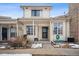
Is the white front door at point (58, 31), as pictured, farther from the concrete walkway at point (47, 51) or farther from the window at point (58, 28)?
the concrete walkway at point (47, 51)

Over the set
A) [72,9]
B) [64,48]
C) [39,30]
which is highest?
[72,9]

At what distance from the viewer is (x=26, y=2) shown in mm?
5867

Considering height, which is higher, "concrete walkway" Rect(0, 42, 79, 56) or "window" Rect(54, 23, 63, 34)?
"window" Rect(54, 23, 63, 34)

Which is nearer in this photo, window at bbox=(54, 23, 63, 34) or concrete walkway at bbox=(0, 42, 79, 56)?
concrete walkway at bbox=(0, 42, 79, 56)

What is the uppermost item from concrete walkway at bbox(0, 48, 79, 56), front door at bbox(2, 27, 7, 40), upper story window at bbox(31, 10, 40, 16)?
upper story window at bbox(31, 10, 40, 16)

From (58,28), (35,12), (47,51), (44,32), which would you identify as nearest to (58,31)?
(58,28)

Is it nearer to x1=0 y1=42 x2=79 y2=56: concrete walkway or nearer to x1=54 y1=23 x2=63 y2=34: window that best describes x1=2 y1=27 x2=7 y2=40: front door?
x1=0 y1=42 x2=79 y2=56: concrete walkway

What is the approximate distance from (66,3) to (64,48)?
1051 millimetres

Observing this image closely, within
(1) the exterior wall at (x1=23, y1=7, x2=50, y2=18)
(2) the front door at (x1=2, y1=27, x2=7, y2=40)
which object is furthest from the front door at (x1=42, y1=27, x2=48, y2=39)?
(2) the front door at (x1=2, y1=27, x2=7, y2=40)

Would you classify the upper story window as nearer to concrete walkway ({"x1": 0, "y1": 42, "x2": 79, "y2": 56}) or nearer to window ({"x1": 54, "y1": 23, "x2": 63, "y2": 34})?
window ({"x1": 54, "y1": 23, "x2": 63, "y2": 34})

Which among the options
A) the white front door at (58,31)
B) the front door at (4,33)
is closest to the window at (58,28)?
the white front door at (58,31)

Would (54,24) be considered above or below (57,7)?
below

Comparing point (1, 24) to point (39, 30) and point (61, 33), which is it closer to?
point (39, 30)

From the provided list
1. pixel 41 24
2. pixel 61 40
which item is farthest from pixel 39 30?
pixel 61 40
